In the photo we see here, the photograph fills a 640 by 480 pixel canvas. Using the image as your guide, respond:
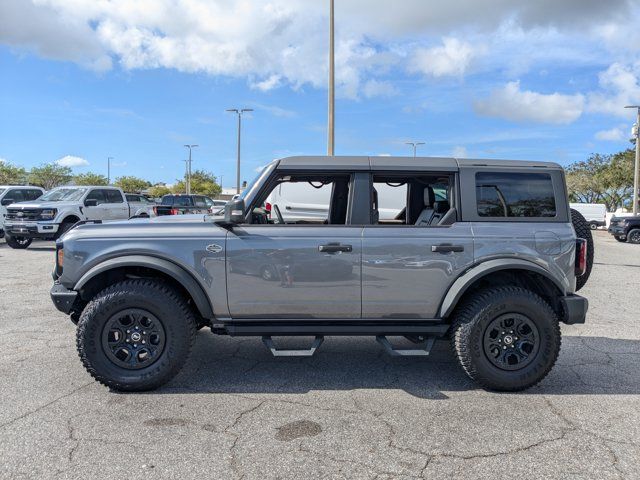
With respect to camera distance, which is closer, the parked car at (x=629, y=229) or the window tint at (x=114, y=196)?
the window tint at (x=114, y=196)

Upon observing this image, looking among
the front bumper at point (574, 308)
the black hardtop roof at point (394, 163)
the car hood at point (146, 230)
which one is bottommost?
the front bumper at point (574, 308)

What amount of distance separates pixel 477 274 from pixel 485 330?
1.56ft

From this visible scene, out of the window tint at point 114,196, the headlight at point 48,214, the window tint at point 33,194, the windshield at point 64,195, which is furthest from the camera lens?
the window tint at point 33,194

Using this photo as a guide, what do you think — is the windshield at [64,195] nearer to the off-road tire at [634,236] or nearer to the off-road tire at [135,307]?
the off-road tire at [135,307]

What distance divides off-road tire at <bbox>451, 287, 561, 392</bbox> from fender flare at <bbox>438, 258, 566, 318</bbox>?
173 millimetres

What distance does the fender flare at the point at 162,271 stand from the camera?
13.2 ft

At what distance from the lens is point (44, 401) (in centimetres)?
388

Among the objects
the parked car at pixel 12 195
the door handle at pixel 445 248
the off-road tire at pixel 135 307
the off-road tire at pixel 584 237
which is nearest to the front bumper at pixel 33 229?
the parked car at pixel 12 195

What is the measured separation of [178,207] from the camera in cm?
2133

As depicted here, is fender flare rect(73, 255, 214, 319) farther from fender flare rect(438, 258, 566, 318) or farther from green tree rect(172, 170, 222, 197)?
green tree rect(172, 170, 222, 197)

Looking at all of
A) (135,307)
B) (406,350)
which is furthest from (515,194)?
(135,307)

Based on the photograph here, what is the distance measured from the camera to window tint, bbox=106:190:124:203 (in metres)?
17.4

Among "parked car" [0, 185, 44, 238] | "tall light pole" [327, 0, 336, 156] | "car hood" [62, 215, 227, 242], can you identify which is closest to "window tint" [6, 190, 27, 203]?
"parked car" [0, 185, 44, 238]

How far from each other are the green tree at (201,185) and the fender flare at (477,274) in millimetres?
79658
